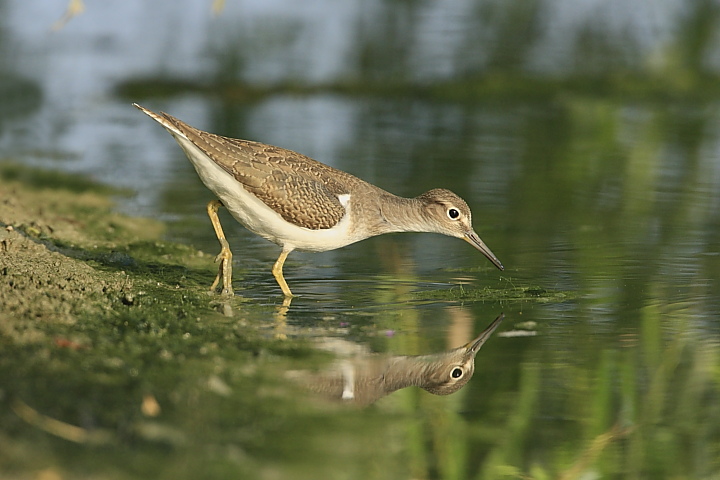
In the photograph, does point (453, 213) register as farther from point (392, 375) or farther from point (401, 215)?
point (392, 375)

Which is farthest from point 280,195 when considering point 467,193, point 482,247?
point 467,193

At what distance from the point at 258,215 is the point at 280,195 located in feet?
0.71

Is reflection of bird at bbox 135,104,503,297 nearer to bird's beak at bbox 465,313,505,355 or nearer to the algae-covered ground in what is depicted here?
the algae-covered ground

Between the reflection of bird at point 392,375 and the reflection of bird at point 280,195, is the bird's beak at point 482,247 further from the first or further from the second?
the reflection of bird at point 392,375

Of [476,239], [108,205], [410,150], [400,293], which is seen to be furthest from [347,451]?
[410,150]

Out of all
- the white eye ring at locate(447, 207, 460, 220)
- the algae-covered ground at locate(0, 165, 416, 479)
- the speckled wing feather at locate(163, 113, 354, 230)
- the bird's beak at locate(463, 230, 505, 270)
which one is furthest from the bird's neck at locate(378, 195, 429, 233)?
the algae-covered ground at locate(0, 165, 416, 479)

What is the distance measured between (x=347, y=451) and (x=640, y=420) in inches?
65.5

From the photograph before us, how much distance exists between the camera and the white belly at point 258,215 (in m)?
7.36

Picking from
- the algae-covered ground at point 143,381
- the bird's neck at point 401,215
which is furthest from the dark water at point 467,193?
the bird's neck at point 401,215

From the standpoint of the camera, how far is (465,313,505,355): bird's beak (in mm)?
6285

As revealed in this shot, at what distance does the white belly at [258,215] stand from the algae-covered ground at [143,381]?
24.8 inches

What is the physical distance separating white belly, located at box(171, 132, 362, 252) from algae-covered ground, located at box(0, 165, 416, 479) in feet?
2.07

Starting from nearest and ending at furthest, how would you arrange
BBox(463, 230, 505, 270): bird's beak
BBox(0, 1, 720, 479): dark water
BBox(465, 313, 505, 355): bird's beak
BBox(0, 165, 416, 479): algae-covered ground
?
BBox(0, 165, 416, 479): algae-covered ground
BBox(0, 1, 720, 479): dark water
BBox(465, 313, 505, 355): bird's beak
BBox(463, 230, 505, 270): bird's beak

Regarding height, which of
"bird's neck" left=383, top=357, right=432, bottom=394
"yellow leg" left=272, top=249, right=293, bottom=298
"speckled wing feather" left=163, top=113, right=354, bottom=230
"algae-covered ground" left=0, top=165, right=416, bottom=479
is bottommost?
"yellow leg" left=272, top=249, right=293, bottom=298
